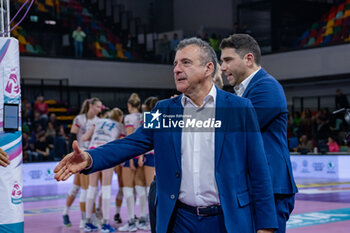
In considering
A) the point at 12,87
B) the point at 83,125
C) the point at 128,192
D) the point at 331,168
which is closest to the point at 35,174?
the point at 83,125

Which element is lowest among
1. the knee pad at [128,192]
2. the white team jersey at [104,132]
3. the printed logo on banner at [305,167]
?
the printed logo on banner at [305,167]

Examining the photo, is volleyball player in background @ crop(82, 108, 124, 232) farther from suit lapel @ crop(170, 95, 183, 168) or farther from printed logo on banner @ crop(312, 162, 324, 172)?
printed logo on banner @ crop(312, 162, 324, 172)

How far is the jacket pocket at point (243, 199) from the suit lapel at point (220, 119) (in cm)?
23

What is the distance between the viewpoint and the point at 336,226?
30.8ft

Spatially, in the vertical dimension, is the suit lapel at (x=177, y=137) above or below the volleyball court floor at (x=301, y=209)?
above

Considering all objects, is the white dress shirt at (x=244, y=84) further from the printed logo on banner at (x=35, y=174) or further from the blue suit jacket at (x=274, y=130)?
the printed logo on banner at (x=35, y=174)

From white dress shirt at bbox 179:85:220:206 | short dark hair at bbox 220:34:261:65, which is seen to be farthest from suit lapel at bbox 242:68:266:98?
white dress shirt at bbox 179:85:220:206

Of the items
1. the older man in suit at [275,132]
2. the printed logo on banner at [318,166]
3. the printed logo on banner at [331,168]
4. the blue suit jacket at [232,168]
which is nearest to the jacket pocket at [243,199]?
the blue suit jacket at [232,168]

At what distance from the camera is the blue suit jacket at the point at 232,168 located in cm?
334

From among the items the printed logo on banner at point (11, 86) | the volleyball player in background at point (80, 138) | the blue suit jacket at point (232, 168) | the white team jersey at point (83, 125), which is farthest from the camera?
the white team jersey at point (83, 125)

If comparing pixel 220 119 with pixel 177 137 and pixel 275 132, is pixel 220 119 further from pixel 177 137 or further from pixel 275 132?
pixel 275 132

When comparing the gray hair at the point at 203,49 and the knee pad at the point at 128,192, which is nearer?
the gray hair at the point at 203,49

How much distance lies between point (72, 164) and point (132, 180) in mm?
6223

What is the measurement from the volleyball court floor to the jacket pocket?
5773 millimetres
